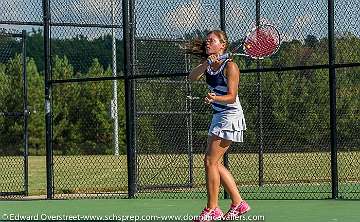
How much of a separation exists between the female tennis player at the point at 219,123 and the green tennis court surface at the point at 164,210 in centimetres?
53

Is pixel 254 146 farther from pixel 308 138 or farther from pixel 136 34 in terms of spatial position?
pixel 136 34

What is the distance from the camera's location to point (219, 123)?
31.6 feet

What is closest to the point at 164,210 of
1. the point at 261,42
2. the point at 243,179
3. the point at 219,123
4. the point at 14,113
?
the point at 219,123

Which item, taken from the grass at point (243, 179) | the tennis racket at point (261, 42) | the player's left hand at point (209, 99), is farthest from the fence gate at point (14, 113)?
the player's left hand at point (209, 99)

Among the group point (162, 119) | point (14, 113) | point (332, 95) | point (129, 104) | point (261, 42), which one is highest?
point (261, 42)

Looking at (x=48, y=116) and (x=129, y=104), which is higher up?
(x=129, y=104)

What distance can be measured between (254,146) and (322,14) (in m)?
5.53

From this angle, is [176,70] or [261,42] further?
[176,70]

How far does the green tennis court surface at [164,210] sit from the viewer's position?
33.6ft

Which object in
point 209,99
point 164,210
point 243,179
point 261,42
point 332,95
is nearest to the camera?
point 209,99

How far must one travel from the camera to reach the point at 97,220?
10.3m

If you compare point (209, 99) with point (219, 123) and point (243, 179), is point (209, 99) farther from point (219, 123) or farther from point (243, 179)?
point (243, 179)

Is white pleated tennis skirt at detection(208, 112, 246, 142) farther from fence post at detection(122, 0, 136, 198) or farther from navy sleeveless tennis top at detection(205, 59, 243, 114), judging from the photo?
fence post at detection(122, 0, 136, 198)

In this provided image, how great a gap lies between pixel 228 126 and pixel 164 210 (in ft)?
7.38
